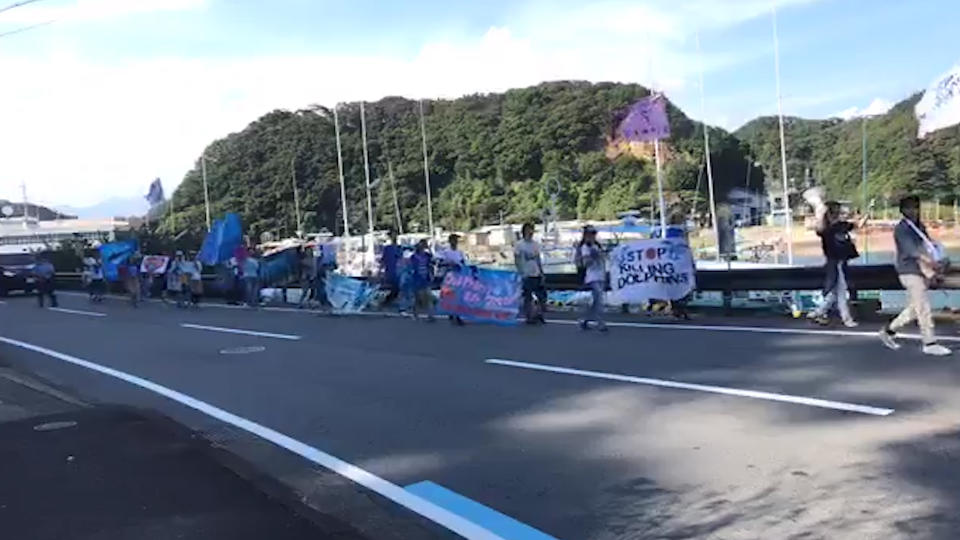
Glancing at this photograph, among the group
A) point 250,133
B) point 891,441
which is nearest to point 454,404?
point 891,441

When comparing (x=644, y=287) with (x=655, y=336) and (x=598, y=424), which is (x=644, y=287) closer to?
(x=655, y=336)

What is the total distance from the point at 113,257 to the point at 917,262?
29566 millimetres

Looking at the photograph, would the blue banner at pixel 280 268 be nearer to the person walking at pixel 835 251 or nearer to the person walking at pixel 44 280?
the person walking at pixel 44 280

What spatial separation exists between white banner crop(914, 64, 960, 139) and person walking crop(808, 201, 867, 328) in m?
1.78

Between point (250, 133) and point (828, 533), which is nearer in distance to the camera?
point (828, 533)

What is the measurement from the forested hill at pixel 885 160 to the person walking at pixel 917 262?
4.64 meters

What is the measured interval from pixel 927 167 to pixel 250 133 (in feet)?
355

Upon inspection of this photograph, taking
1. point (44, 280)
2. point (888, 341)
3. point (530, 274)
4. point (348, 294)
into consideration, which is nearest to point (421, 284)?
point (530, 274)

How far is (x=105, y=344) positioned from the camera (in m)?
16.4

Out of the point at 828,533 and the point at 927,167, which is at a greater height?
the point at 927,167

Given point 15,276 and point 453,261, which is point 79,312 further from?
point 15,276

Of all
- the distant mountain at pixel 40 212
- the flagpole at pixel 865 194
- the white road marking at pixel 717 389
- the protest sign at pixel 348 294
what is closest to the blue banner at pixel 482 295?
the protest sign at pixel 348 294

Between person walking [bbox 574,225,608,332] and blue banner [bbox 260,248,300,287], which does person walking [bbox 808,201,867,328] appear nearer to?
person walking [bbox 574,225,608,332]

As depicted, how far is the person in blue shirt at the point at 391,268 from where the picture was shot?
2102 cm
